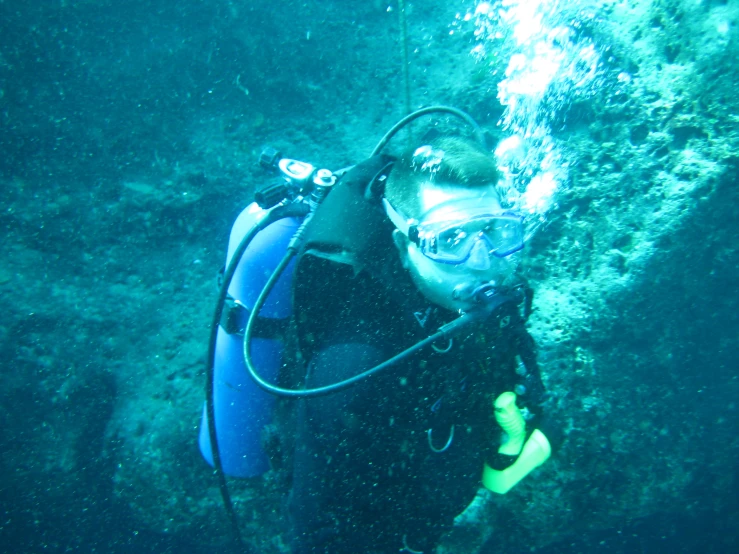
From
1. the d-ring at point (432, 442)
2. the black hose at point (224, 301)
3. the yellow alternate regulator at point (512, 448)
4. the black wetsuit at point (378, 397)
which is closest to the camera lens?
the black wetsuit at point (378, 397)

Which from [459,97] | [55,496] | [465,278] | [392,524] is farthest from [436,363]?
[55,496]

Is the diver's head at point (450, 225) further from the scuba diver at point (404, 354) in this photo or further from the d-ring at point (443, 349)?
the d-ring at point (443, 349)

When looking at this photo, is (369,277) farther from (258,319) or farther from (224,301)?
(224,301)

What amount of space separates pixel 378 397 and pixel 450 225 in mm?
850

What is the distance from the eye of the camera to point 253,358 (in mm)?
2350

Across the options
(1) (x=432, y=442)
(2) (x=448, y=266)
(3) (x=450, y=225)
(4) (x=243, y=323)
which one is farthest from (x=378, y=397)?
(4) (x=243, y=323)

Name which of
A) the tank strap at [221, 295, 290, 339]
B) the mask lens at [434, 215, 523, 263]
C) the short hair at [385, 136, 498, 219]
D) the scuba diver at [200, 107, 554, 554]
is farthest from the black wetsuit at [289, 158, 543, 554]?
the tank strap at [221, 295, 290, 339]

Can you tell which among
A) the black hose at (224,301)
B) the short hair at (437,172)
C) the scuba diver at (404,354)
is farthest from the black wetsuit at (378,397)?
the black hose at (224,301)

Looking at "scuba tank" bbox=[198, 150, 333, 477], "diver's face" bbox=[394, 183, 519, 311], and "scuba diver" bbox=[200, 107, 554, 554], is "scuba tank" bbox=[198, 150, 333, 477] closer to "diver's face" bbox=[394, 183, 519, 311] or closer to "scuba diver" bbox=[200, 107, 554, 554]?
"scuba diver" bbox=[200, 107, 554, 554]

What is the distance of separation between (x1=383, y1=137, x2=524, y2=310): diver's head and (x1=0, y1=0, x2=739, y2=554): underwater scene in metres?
0.01

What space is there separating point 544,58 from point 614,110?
39.2 inches

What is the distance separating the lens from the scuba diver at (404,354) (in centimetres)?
177

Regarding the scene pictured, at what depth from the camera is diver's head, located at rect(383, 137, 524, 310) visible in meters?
1.88

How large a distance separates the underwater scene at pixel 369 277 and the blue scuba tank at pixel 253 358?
2 cm
